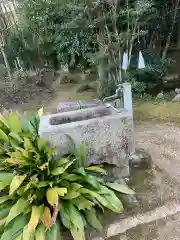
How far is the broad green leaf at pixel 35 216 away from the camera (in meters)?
1.85

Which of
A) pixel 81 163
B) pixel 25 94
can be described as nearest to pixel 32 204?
pixel 81 163

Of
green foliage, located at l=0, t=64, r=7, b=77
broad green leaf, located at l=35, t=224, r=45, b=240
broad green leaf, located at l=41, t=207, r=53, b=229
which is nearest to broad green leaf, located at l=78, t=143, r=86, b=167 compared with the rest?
broad green leaf, located at l=41, t=207, r=53, b=229

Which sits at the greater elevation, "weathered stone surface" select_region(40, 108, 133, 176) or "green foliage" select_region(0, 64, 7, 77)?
"weathered stone surface" select_region(40, 108, 133, 176)

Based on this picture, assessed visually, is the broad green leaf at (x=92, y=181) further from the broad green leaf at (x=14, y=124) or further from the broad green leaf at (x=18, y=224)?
the broad green leaf at (x=14, y=124)

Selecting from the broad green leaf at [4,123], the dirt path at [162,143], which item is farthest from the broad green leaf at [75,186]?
the dirt path at [162,143]

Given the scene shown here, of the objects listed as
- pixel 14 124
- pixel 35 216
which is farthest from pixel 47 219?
pixel 14 124

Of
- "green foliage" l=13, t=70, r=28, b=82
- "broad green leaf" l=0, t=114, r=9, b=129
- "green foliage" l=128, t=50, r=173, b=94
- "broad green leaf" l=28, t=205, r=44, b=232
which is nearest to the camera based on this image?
"broad green leaf" l=28, t=205, r=44, b=232

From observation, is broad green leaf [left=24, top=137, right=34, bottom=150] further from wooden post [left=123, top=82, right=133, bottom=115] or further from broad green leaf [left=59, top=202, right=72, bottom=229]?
wooden post [left=123, top=82, right=133, bottom=115]

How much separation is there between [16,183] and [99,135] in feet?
2.84

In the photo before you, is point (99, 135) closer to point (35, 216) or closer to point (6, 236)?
point (35, 216)

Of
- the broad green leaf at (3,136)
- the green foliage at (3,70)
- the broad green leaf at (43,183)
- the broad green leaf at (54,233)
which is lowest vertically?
the green foliage at (3,70)

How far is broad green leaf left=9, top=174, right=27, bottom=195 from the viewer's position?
1998mm

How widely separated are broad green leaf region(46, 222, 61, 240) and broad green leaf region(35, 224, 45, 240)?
0.05 metres

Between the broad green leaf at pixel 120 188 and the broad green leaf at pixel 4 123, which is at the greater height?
the broad green leaf at pixel 4 123
